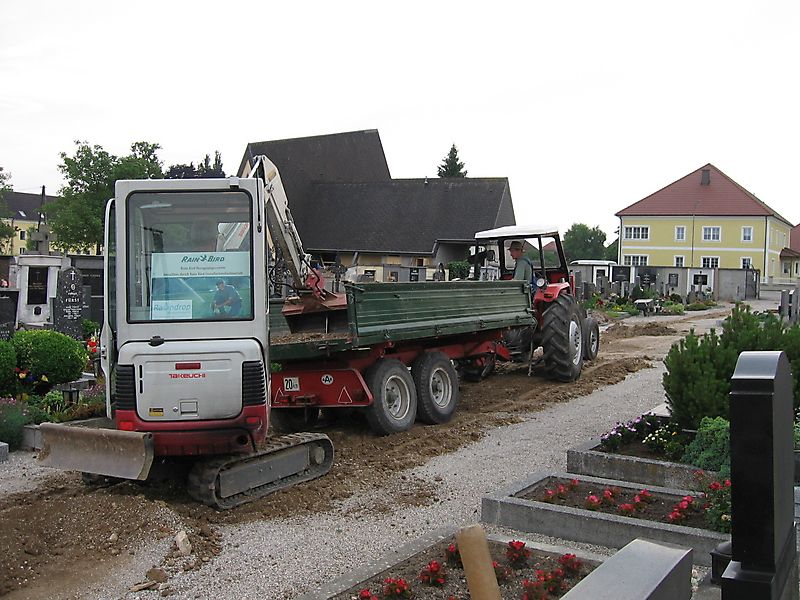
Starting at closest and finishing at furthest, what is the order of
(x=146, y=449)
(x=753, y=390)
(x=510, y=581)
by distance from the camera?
(x=753, y=390)
(x=510, y=581)
(x=146, y=449)

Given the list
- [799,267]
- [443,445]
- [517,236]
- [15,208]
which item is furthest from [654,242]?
[15,208]

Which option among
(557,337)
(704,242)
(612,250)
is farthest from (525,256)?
(612,250)

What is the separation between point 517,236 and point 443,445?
228 inches

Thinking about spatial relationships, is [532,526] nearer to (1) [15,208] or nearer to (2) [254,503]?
(2) [254,503]

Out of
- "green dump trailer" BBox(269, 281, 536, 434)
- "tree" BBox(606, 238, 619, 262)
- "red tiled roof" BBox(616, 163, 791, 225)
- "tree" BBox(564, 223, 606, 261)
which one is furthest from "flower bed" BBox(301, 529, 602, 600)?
"tree" BBox(564, 223, 606, 261)

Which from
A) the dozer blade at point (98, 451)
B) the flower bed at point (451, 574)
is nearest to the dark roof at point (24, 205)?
the dozer blade at point (98, 451)

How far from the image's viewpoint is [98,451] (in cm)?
749

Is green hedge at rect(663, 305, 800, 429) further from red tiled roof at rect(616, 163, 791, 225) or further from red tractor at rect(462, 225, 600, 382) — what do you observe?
red tiled roof at rect(616, 163, 791, 225)

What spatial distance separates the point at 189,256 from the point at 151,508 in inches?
84.6

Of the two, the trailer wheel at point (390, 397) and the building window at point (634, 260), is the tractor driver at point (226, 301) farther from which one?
the building window at point (634, 260)

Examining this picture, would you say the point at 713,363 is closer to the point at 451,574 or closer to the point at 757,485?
the point at 451,574

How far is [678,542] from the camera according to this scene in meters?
6.01

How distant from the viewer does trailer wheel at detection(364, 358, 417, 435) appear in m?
10.1

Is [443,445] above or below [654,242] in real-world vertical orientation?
below
